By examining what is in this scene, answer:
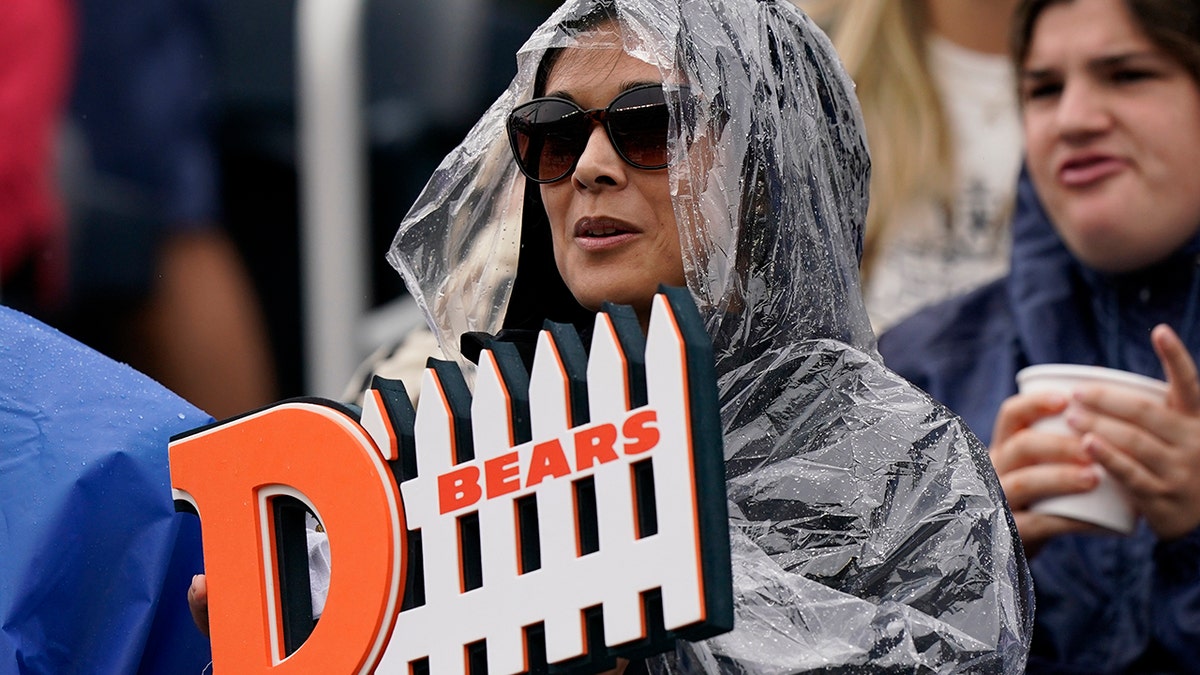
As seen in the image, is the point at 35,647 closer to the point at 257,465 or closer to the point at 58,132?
the point at 257,465

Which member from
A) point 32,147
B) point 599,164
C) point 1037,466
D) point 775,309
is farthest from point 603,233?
point 32,147

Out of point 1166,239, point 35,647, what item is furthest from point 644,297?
point 1166,239

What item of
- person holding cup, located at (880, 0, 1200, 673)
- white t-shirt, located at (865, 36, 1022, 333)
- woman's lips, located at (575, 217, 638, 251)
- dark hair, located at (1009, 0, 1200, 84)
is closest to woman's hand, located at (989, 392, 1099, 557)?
person holding cup, located at (880, 0, 1200, 673)

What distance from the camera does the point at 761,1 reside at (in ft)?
6.77

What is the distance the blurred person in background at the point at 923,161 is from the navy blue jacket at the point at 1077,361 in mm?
365

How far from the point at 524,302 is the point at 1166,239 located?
41.2 inches

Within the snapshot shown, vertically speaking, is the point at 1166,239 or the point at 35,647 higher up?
the point at 1166,239

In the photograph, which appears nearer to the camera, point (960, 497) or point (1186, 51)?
point (960, 497)

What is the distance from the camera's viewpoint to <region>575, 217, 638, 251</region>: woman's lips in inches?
76.2

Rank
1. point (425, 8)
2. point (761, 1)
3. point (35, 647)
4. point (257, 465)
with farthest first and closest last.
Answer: point (425, 8)
point (761, 1)
point (35, 647)
point (257, 465)

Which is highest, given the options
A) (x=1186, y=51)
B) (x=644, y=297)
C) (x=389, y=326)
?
(x=1186, y=51)

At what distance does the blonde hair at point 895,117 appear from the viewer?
3426mm

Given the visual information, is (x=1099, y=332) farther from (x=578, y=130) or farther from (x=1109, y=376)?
(x=578, y=130)

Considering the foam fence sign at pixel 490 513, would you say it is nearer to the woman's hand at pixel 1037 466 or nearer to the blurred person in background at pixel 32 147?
the woman's hand at pixel 1037 466
